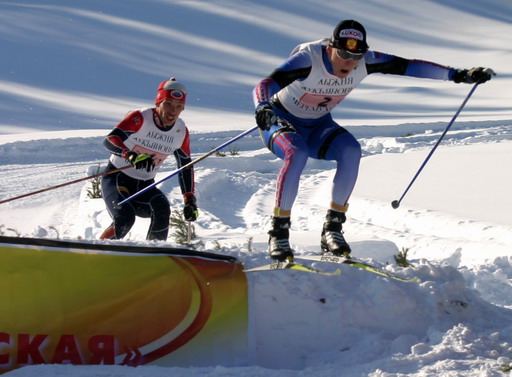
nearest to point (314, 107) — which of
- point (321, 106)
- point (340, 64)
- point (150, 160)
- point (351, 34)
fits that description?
point (321, 106)

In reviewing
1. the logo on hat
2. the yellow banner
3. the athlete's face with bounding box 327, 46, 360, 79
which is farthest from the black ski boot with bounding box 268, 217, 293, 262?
the logo on hat

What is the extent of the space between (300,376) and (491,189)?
8090 mm

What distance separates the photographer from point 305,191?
12.3 meters

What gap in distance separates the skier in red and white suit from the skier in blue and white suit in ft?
4.40

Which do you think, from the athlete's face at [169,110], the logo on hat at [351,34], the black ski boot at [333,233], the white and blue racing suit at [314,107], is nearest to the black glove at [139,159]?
the athlete's face at [169,110]

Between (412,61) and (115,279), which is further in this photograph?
(412,61)

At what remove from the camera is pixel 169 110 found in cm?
627

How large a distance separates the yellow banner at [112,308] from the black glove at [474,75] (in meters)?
2.34

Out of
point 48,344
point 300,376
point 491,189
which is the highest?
point 491,189

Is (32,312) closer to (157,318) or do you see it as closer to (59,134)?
(157,318)

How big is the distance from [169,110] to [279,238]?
2002 mm

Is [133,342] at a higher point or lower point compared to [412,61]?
lower

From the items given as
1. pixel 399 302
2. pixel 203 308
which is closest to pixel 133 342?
pixel 203 308

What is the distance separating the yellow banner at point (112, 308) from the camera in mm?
3750
